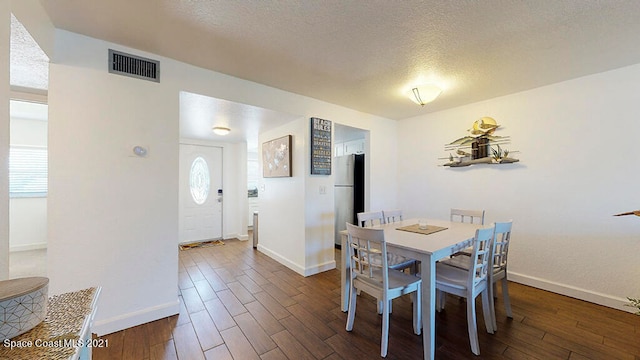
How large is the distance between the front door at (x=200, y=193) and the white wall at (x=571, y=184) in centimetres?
457

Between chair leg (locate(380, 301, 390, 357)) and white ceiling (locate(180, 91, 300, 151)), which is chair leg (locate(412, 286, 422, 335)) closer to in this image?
chair leg (locate(380, 301, 390, 357))

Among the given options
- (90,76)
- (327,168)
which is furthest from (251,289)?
(90,76)

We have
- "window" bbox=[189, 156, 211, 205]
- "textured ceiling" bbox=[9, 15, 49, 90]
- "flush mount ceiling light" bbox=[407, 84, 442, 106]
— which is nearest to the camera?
"textured ceiling" bbox=[9, 15, 49, 90]

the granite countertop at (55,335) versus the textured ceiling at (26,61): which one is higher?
the textured ceiling at (26,61)

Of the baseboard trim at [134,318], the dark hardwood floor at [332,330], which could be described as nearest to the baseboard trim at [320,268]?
the dark hardwood floor at [332,330]

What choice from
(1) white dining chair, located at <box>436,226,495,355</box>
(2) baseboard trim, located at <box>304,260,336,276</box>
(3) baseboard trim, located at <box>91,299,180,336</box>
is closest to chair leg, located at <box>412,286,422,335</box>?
(1) white dining chair, located at <box>436,226,495,355</box>

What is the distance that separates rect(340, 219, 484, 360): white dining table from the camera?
156 cm

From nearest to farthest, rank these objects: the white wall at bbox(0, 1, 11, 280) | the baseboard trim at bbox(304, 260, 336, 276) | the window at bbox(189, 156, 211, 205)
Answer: the white wall at bbox(0, 1, 11, 280) → the baseboard trim at bbox(304, 260, 336, 276) → the window at bbox(189, 156, 211, 205)

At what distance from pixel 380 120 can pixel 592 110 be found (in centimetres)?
242

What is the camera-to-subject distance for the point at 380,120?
404 centimetres

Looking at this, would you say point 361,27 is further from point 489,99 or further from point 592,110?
point 592,110

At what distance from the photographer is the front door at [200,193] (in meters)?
4.64

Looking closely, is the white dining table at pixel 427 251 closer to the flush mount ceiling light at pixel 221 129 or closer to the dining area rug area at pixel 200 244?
the flush mount ceiling light at pixel 221 129

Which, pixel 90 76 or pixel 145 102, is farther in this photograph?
pixel 145 102
